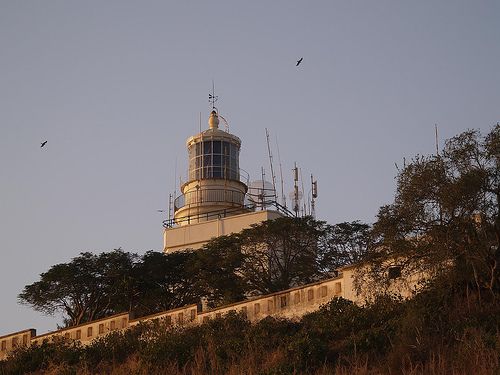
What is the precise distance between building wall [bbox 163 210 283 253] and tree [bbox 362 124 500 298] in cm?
1558

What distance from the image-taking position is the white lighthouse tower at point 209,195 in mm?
44406

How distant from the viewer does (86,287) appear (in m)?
39.2

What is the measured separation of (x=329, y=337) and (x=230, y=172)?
68.3ft

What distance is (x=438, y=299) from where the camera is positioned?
26562mm

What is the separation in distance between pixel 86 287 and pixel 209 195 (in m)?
8.63

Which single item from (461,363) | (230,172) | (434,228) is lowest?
(461,363)

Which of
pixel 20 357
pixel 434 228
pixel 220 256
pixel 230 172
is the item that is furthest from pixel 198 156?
pixel 434 228

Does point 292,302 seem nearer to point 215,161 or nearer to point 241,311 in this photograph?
point 241,311

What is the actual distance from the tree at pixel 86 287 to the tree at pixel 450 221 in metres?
14.0

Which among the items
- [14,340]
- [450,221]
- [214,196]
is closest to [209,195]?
[214,196]

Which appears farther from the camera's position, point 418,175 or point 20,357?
point 20,357

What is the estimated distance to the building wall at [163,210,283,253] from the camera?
43.3 metres

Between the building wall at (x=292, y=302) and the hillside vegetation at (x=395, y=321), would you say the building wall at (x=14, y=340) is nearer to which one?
the hillside vegetation at (x=395, y=321)

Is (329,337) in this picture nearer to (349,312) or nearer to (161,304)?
(349,312)
